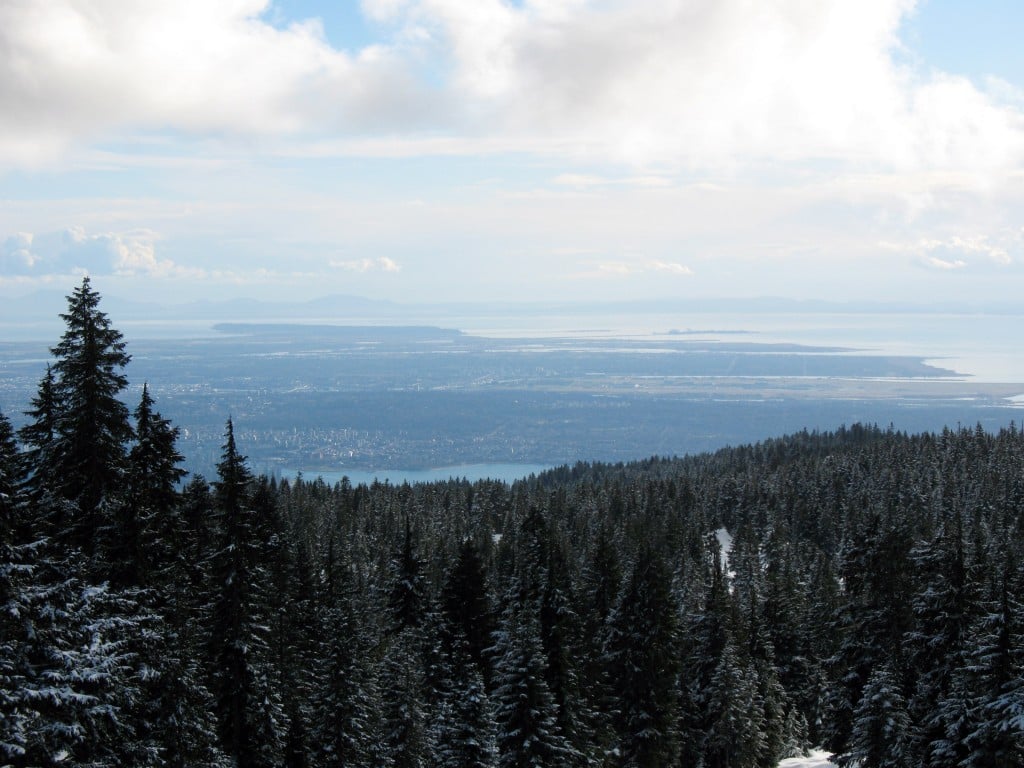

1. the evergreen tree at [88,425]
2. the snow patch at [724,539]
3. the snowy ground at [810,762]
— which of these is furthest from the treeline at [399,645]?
the snow patch at [724,539]

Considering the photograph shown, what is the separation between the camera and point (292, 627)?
34.9 metres

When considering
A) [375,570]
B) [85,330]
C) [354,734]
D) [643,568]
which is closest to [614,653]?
[643,568]

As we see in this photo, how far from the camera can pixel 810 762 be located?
48.7 m

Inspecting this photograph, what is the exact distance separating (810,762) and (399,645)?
87.4 feet

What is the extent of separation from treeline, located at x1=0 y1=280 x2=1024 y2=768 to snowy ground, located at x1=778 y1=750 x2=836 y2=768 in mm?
726

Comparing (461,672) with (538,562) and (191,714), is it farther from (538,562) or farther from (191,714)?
(191,714)

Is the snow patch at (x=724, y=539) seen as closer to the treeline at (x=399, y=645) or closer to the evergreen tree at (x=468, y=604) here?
the treeline at (x=399, y=645)

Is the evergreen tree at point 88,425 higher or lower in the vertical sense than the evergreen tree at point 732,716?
higher

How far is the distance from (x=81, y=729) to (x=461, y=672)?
78.6 ft

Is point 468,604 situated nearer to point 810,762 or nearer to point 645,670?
point 645,670

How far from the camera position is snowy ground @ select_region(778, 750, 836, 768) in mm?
46856

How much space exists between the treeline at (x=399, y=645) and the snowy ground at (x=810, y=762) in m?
0.73

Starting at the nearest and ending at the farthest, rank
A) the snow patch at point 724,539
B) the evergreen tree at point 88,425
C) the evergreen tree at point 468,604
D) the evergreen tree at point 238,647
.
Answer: the evergreen tree at point 88,425
the evergreen tree at point 238,647
the evergreen tree at point 468,604
the snow patch at point 724,539

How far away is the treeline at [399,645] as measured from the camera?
17.4 m
